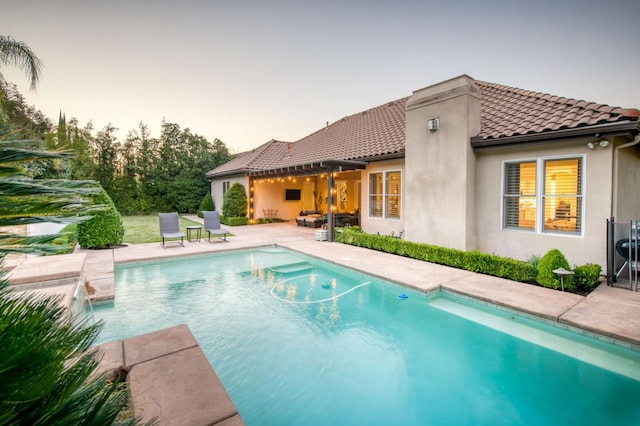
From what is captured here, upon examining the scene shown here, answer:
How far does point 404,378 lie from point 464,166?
6.48 meters

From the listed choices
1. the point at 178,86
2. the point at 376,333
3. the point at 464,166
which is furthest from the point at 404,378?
the point at 178,86

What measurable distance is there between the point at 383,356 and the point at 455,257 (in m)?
4.73

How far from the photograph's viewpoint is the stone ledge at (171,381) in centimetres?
238

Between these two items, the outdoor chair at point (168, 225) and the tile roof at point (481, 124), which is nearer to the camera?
the tile roof at point (481, 124)

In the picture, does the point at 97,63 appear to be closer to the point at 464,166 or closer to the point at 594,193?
the point at 464,166

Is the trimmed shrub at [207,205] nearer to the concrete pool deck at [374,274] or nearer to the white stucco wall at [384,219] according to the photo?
the concrete pool deck at [374,274]

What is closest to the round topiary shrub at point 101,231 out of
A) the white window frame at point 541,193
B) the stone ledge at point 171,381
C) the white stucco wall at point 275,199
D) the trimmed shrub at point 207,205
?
the white stucco wall at point 275,199

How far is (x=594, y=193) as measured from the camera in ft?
23.2

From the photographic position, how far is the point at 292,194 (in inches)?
845

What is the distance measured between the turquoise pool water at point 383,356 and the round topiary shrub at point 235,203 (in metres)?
10.9

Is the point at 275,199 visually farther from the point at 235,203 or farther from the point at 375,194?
the point at 375,194

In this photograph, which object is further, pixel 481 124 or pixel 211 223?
pixel 211 223

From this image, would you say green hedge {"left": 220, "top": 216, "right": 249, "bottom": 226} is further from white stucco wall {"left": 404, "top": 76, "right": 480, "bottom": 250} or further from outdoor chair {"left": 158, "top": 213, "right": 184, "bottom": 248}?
white stucco wall {"left": 404, "top": 76, "right": 480, "bottom": 250}

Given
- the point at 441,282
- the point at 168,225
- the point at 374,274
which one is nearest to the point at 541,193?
the point at 441,282
